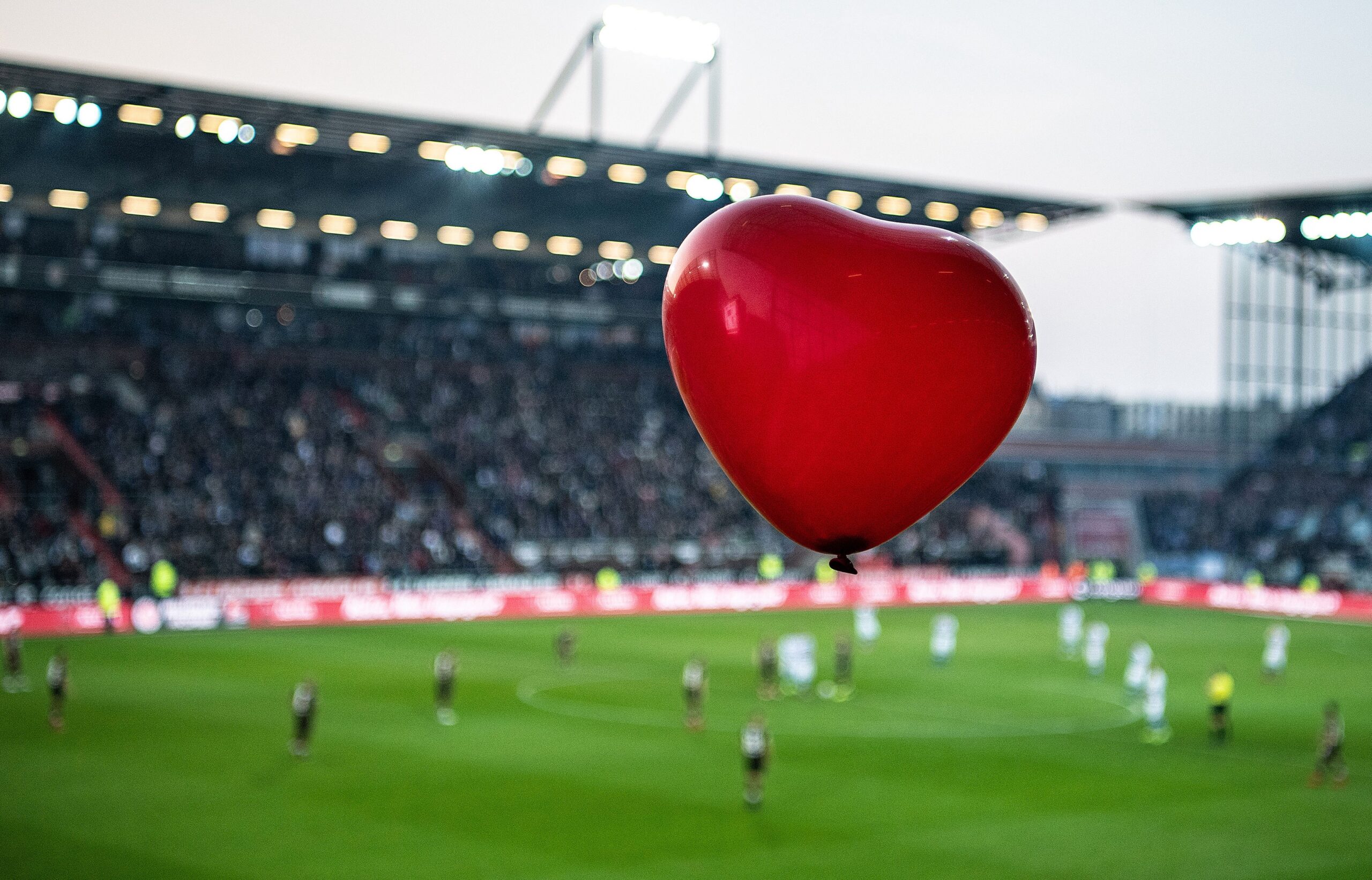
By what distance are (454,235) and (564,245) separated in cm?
490

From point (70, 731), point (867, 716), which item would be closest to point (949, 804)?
point (867, 716)

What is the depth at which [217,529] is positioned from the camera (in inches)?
1948

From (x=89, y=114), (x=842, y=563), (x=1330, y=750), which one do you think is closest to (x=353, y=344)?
(x=89, y=114)

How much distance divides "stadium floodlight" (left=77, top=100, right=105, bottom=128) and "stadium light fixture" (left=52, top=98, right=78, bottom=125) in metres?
0.12

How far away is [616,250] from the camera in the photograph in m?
61.1

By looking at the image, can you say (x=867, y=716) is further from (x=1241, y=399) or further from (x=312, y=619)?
(x=1241, y=399)

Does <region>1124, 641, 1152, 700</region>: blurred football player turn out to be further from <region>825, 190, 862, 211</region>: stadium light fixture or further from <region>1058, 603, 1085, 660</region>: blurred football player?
<region>825, 190, 862, 211</region>: stadium light fixture

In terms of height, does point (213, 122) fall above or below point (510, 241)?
below

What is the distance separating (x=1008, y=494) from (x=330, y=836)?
57161 mm

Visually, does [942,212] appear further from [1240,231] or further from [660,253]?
[1240,231]

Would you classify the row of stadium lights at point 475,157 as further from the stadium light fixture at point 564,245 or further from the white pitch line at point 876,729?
the white pitch line at point 876,729

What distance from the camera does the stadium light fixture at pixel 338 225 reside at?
55781 millimetres

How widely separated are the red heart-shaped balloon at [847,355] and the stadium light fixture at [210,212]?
4859cm

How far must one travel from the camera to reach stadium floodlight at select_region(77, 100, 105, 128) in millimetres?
39500
